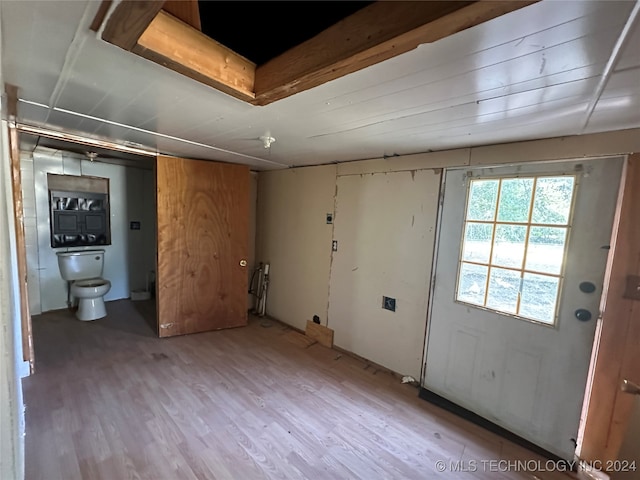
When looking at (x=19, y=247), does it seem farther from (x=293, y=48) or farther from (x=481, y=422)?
(x=481, y=422)

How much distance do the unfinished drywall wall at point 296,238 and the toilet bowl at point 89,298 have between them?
1.99 meters

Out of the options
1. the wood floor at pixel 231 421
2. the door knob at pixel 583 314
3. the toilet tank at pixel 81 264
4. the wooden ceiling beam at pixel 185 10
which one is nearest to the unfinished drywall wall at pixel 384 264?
the wood floor at pixel 231 421

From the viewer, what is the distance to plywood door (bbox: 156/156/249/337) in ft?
10.1

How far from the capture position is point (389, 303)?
2.69 meters

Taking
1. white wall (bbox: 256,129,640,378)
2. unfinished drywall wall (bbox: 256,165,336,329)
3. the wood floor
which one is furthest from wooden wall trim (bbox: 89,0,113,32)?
unfinished drywall wall (bbox: 256,165,336,329)

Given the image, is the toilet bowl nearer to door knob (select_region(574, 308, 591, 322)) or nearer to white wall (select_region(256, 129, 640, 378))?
white wall (select_region(256, 129, 640, 378))

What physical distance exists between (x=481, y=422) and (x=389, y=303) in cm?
109

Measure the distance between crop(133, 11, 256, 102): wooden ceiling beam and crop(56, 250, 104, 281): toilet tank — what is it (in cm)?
361

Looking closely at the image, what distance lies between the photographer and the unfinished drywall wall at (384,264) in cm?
246

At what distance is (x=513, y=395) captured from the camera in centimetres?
196

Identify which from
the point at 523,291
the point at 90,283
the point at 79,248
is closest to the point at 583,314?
the point at 523,291

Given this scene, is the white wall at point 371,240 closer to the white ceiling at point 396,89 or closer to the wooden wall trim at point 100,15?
the white ceiling at point 396,89

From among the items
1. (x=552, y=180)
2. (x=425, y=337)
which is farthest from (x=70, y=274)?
(x=552, y=180)

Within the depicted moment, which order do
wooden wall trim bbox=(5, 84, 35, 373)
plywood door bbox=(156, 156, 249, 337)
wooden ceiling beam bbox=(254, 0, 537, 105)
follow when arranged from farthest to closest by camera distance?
plywood door bbox=(156, 156, 249, 337) → wooden wall trim bbox=(5, 84, 35, 373) → wooden ceiling beam bbox=(254, 0, 537, 105)
